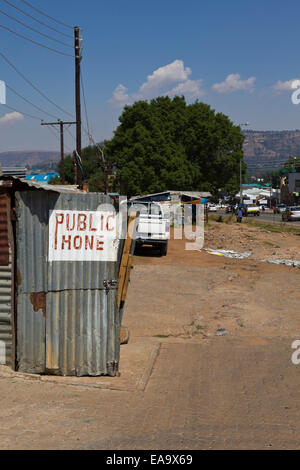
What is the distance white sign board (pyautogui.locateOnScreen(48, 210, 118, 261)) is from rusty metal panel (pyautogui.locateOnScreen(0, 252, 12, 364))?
61cm

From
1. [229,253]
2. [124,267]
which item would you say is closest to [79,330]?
[124,267]

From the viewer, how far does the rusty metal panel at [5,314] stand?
641 centimetres

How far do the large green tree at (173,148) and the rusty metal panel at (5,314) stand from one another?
1364 inches

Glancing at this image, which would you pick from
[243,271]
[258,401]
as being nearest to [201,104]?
[243,271]

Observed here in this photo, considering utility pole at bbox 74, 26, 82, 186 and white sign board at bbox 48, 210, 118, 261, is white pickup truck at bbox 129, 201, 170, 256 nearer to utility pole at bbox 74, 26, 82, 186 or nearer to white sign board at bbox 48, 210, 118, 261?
utility pole at bbox 74, 26, 82, 186

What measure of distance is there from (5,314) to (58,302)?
0.71 meters

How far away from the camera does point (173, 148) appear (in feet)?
136

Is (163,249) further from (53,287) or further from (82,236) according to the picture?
(53,287)

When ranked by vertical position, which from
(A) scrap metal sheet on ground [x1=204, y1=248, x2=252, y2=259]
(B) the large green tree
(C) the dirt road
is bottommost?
(C) the dirt road

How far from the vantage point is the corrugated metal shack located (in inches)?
251

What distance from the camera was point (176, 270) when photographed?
1692 cm

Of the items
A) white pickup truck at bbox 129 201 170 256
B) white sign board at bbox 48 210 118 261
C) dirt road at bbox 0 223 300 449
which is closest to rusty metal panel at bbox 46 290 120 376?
dirt road at bbox 0 223 300 449

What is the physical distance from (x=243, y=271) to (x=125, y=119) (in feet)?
94.0
